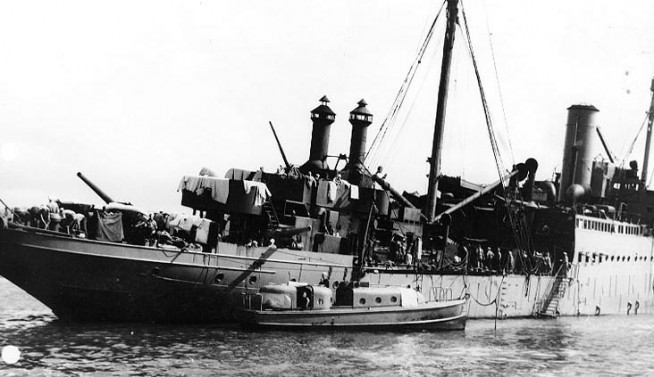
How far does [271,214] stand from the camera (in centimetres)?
2928

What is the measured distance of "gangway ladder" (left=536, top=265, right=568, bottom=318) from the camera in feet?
128

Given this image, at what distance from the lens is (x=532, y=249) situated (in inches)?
1613

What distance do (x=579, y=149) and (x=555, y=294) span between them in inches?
429

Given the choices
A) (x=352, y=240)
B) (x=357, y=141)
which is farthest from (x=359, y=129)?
(x=352, y=240)

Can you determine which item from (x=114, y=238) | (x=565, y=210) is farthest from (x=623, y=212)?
(x=114, y=238)

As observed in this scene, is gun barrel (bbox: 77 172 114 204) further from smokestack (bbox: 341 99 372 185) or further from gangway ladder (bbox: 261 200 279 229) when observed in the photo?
smokestack (bbox: 341 99 372 185)

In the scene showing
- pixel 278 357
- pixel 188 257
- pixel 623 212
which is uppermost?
pixel 623 212

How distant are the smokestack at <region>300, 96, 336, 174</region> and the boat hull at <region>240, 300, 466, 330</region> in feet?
31.6

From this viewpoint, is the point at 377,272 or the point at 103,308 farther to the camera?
the point at 377,272

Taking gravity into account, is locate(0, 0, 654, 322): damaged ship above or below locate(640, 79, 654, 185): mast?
below

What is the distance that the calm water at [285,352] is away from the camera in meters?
18.4

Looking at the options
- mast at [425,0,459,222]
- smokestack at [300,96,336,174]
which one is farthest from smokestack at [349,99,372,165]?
mast at [425,0,459,222]

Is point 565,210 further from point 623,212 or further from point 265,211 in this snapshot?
point 265,211

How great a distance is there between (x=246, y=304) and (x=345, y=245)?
19.3ft
